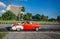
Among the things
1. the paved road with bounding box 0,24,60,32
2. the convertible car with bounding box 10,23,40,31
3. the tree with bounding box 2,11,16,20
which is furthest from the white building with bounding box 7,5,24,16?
the paved road with bounding box 0,24,60,32

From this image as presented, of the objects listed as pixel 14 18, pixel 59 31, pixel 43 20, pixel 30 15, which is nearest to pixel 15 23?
pixel 14 18

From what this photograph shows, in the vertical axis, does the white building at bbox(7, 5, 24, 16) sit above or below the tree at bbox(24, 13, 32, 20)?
above

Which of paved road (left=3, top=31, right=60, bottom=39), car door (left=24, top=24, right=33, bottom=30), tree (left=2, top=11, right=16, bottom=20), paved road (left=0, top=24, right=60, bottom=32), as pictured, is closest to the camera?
paved road (left=3, top=31, right=60, bottom=39)

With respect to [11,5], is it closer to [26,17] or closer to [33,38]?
[26,17]

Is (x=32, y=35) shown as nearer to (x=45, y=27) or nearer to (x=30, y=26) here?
(x=30, y=26)

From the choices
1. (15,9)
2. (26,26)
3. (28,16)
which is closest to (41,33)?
(26,26)

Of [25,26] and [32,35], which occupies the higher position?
[25,26]

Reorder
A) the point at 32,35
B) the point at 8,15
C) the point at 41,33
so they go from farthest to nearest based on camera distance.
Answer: the point at 41,33
the point at 32,35
the point at 8,15

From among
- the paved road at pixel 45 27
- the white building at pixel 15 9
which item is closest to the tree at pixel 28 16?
the white building at pixel 15 9

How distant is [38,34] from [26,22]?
58cm

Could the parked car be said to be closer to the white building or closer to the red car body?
the red car body

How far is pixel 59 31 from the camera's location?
5602 mm

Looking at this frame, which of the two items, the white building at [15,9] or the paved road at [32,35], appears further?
the white building at [15,9]

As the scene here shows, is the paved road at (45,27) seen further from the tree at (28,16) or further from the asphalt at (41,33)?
the tree at (28,16)
